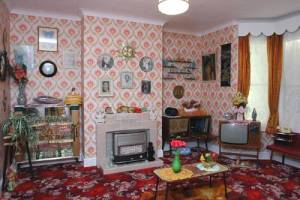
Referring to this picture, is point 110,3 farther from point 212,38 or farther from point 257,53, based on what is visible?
point 257,53

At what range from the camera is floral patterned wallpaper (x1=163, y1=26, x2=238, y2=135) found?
453 centimetres

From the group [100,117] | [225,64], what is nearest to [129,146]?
[100,117]

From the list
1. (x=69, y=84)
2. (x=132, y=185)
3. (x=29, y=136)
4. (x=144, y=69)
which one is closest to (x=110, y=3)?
(x=144, y=69)

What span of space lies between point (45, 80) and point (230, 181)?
3.50 meters

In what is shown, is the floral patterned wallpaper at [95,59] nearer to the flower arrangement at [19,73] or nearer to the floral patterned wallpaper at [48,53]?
the floral patterned wallpaper at [48,53]

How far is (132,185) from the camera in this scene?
3.16m

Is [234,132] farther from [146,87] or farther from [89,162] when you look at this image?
[89,162]

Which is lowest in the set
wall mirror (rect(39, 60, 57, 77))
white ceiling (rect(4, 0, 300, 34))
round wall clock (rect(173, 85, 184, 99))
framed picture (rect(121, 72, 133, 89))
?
round wall clock (rect(173, 85, 184, 99))

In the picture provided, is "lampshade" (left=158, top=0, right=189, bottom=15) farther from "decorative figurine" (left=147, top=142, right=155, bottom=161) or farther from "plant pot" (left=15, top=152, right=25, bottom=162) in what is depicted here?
"plant pot" (left=15, top=152, right=25, bottom=162)

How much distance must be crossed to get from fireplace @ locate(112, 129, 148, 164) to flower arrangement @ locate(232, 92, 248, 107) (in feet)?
5.86

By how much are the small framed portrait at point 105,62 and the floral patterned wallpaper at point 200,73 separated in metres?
1.41

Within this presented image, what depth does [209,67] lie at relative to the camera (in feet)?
16.6

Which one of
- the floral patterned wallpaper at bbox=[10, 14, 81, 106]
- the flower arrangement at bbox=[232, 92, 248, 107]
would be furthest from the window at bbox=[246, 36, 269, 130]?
the floral patterned wallpaper at bbox=[10, 14, 81, 106]

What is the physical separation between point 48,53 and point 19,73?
63cm
